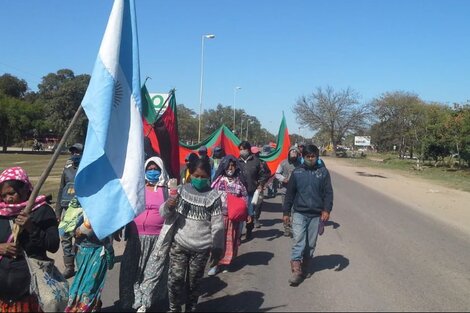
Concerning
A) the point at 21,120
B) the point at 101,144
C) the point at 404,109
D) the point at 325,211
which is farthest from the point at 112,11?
the point at 404,109

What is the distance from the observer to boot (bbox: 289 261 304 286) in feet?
19.6

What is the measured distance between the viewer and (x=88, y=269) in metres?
4.34

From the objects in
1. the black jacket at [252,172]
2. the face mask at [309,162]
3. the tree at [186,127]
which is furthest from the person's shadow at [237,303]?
the tree at [186,127]

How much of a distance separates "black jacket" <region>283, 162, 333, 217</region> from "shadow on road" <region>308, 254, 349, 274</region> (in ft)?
3.25

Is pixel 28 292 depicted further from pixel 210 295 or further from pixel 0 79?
pixel 0 79

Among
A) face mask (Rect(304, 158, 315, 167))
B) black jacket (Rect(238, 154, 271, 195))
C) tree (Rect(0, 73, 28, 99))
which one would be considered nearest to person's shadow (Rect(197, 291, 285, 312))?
face mask (Rect(304, 158, 315, 167))

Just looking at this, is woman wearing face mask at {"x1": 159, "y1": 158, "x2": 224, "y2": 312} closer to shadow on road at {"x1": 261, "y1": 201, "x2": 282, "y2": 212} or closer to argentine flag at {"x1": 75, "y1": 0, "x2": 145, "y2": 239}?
argentine flag at {"x1": 75, "y1": 0, "x2": 145, "y2": 239}

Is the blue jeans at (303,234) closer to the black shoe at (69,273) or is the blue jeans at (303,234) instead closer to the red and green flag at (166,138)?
the red and green flag at (166,138)

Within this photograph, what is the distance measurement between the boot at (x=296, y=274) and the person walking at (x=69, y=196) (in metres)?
2.73

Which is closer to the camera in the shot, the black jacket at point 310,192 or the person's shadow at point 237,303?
the person's shadow at point 237,303

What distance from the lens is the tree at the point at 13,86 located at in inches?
3271

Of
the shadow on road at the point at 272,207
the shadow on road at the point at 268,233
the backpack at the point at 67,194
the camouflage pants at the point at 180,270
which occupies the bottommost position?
the shadow on road at the point at 272,207

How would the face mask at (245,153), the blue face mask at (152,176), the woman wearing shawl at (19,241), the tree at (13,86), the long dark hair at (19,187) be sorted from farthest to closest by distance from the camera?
the tree at (13,86)
the face mask at (245,153)
the blue face mask at (152,176)
the long dark hair at (19,187)
the woman wearing shawl at (19,241)

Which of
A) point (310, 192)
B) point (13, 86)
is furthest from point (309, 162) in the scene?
point (13, 86)
